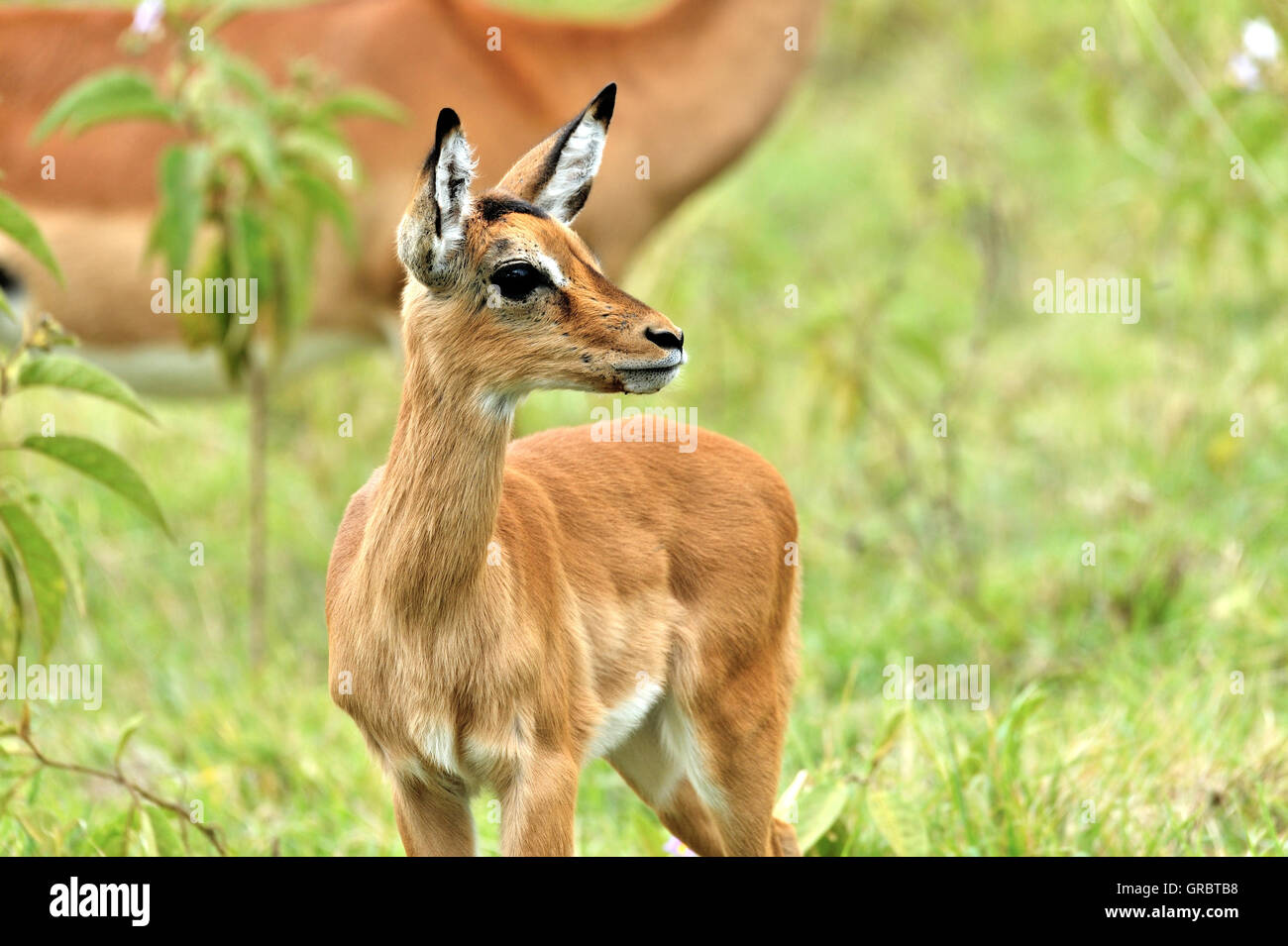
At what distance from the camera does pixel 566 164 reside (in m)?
2.94

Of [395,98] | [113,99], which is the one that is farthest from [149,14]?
[395,98]

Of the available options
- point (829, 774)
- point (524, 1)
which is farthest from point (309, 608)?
point (524, 1)

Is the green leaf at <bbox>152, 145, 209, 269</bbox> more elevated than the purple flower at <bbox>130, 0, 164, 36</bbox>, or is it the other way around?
the purple flower at <bbox>130, 0, 164, 36</bbox>

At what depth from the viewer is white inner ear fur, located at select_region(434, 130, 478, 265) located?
2.59 metres

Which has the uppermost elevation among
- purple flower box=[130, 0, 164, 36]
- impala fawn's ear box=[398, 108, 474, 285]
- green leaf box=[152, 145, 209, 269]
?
purple flower box=[130, 0, 164, 36]

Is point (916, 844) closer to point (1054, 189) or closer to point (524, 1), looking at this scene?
point (1054, 189)

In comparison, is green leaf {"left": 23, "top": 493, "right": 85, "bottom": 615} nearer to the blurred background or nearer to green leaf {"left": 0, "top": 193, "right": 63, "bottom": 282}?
green leaf {"left": 0, "top": 193, "right": 63, "bottom": 282}

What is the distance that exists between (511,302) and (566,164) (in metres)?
0.36

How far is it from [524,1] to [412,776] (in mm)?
9145

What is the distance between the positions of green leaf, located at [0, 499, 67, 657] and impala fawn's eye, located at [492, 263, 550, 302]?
1238 mm

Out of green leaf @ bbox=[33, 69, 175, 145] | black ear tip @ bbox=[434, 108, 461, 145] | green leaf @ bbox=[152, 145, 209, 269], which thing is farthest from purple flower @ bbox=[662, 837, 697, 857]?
green leaf @ bbox=[33, 69, 175, 145]

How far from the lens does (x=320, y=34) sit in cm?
646

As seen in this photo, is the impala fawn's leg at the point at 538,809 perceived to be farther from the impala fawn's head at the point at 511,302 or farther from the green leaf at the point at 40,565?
the green leaf at the point at 40,565

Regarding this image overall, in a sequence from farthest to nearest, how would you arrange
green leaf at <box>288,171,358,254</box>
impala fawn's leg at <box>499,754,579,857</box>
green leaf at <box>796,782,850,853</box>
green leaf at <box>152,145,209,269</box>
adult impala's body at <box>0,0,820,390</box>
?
adult impala's body at <box>0,0,820,390</box> < green leaf at <box>288,171,358,254</box> < green leaf at <box>152,145,209,269</box> < green leaf at <box>796,782,850,853</box> < impala fawn's leg at <box>499,754,579,857</box>
